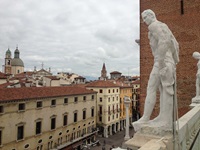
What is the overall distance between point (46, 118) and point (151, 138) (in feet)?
63.2

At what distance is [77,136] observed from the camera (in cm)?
2541

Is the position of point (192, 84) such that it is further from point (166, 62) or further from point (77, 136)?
point (77, 136)

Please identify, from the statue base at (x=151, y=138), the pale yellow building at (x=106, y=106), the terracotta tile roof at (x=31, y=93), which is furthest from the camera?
the pale yellow building at (x=106, y=106)

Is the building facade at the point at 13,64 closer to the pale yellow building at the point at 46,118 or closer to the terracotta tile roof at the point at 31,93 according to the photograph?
the pale yellow building at the point at 46,118

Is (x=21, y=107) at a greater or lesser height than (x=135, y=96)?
greater

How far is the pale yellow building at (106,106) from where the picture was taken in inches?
1277

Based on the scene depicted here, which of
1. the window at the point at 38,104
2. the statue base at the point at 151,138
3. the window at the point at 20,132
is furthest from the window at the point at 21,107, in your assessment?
the statue base at the point at 151,138

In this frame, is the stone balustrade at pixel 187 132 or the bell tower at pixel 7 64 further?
→ the bell tower at pixel 7 64

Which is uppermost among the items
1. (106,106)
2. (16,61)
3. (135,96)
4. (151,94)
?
(16,61)

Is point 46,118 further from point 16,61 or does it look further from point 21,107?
point 16,61

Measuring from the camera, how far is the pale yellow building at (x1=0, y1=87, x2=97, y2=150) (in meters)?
16.9

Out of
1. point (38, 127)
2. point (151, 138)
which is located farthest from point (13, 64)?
point (151, 138)

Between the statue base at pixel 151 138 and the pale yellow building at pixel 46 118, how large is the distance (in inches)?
619

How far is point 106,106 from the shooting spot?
32531 mm
